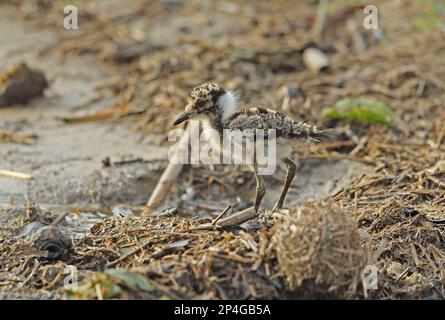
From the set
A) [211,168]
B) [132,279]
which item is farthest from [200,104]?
[132,279]

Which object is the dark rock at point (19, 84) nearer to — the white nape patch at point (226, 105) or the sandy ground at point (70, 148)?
the sandy ground at point (70, 148)

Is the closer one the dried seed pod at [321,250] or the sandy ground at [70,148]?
the dried seed pod at [321,250]

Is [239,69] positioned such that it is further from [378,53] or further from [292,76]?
[378,53]

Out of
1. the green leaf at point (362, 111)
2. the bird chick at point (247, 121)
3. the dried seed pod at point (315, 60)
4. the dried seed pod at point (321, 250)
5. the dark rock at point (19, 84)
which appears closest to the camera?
the dried seed pod at point (321, 250)

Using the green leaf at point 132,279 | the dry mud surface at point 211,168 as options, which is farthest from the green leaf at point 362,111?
the green leaf at point 132,279

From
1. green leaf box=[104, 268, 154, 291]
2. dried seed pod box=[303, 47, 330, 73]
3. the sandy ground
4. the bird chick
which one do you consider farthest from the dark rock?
green leaf box=[104, 268, 154, 291]

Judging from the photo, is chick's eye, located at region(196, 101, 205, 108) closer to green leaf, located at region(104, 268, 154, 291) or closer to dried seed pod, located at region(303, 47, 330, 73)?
green leaf, located at region(104, 268, 154, 291)
